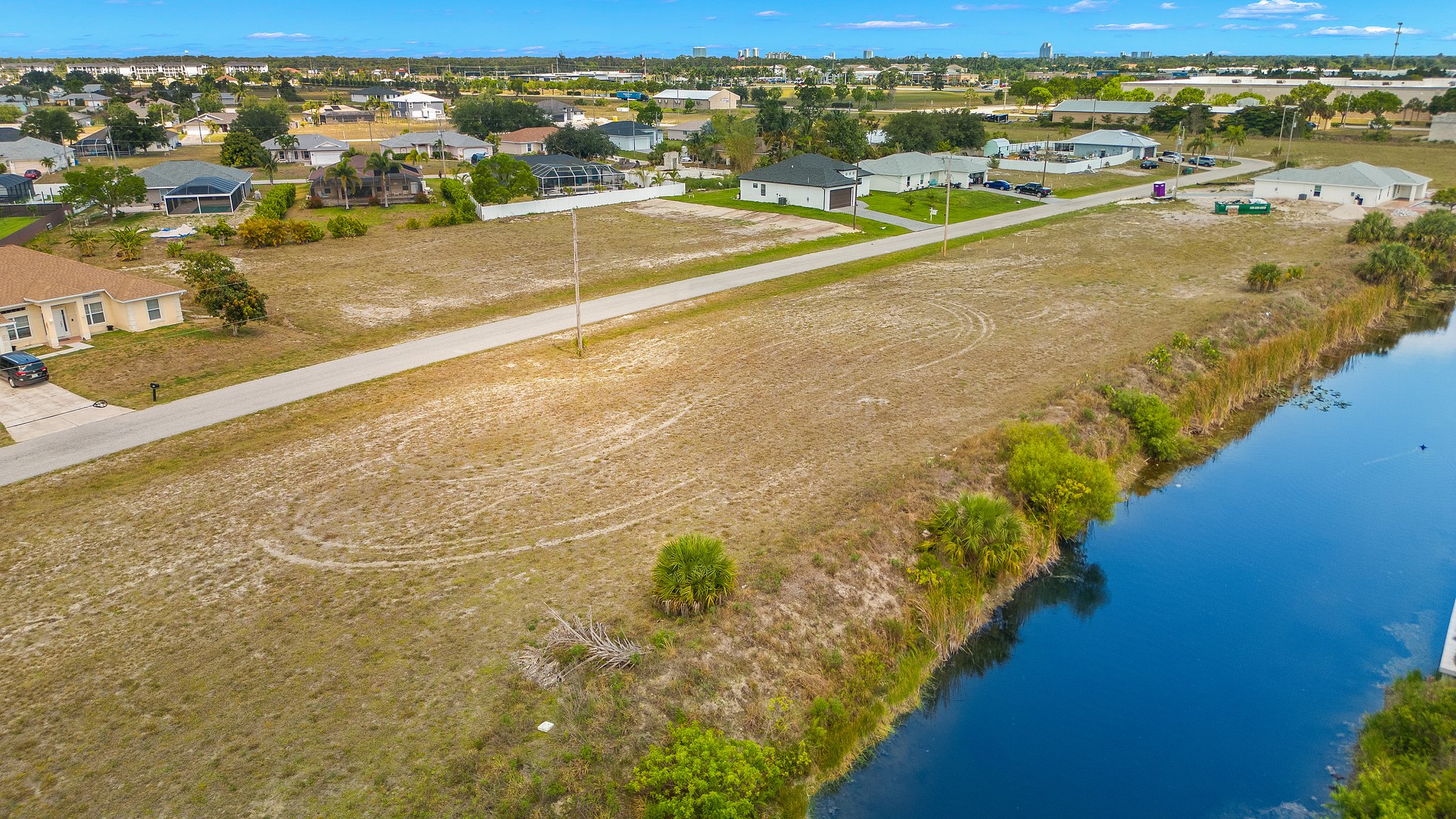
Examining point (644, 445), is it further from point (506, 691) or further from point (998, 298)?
point (998, 298)

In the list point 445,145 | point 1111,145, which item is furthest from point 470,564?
point 1111,145

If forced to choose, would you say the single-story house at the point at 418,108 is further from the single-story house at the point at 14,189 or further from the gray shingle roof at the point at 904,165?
the gray shingle roof at the point at 904,165

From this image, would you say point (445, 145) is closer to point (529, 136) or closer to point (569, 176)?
point (529, 136)

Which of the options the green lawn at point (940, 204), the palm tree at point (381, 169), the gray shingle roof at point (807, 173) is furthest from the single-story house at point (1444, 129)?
the palm tree at point (381, 169)

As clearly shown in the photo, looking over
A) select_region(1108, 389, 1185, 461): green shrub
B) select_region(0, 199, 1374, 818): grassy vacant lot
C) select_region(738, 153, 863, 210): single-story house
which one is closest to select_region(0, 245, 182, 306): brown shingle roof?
select_region(0, 199, 1374, 818): grassy vacant lot

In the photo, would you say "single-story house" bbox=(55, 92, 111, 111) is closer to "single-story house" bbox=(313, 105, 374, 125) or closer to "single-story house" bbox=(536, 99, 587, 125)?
"single-story house" bbox=(313, 105, 374, 125)
